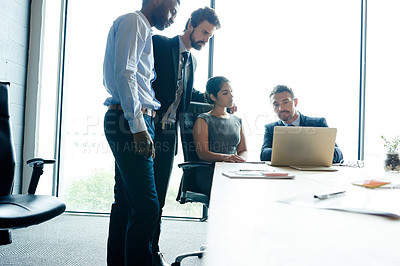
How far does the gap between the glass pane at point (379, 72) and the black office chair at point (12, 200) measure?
110 inches

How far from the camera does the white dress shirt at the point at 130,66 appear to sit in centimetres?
132

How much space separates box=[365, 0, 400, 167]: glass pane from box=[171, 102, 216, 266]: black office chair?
1.75m

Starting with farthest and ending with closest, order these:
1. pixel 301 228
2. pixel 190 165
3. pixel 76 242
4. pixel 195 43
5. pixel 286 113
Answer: pixel 286 113, pixel 76 242, pixel 195 43, pixel 190 165, pixel 301 228

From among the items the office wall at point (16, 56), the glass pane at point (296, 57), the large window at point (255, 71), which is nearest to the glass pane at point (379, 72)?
the large window at point (255, 71)

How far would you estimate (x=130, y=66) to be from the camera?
1.33 meters

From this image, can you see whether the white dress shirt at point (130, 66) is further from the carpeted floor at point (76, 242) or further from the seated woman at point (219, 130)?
the carpeted floor at point (76, 242)

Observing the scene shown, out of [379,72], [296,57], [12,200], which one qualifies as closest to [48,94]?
[12,200]

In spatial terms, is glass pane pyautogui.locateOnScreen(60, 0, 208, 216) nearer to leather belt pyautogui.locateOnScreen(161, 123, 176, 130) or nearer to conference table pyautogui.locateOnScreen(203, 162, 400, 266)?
leather belt pyautogui.locateOnScreen(161, 123, 176, 130)

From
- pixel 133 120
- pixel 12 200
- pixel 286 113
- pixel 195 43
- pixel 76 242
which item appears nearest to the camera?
pixel 133 120

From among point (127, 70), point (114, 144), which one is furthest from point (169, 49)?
point (114, 144)

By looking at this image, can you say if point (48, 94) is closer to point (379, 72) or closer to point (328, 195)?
point (328, 195)

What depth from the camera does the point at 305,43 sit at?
290cm

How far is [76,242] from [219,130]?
134 centimetres

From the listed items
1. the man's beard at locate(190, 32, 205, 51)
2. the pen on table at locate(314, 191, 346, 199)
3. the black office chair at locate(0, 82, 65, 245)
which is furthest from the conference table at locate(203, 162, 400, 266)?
the man's beard at locate(190, 32, 205, 51)
